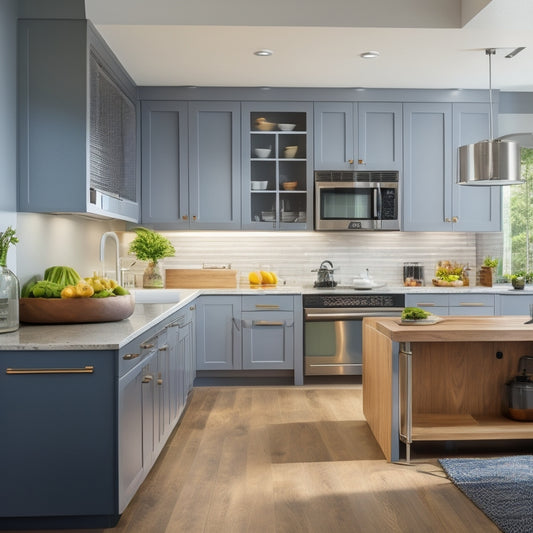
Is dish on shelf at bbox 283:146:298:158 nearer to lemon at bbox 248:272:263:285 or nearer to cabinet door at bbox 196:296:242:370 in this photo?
lemon at bbox 248:272:263:285

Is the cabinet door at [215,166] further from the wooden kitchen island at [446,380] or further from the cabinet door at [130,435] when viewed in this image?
the cabinet door at [130,435]

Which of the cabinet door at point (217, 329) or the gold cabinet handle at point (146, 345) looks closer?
the gold cabinet handle at point (146, 345)

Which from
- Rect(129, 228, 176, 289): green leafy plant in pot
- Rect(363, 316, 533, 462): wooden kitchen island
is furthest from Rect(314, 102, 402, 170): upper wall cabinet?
Rect(363, 316, 533, 462): wooden kitchen island

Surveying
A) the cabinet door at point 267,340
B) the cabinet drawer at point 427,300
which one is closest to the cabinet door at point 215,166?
the cabinet door at point 267,340

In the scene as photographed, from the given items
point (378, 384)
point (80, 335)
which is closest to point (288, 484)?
point (378, 384)

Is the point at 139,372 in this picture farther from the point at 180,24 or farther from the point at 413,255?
the point at 413,255

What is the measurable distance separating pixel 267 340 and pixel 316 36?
2.61m

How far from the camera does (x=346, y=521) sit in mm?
2867

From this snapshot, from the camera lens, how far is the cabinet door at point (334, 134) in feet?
19.2

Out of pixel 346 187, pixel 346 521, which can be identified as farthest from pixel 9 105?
pixel 346 187

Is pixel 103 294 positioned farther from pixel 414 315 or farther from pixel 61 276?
pixel 414 315

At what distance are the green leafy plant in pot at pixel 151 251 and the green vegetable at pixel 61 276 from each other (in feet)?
5.43

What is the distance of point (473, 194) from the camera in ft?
19.6

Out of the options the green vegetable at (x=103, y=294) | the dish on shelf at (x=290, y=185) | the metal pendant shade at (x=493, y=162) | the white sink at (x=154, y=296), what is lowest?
the white sink at (x=154, y=296)
